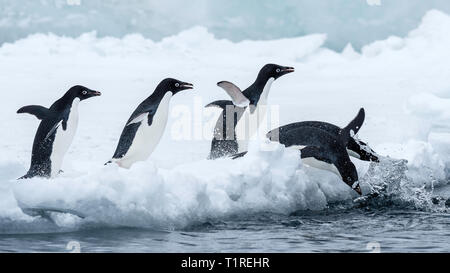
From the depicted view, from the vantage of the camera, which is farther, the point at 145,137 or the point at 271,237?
the point at 145,137

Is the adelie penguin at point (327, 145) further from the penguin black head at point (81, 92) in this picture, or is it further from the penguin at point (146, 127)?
the penguin black head at point (81, 92)

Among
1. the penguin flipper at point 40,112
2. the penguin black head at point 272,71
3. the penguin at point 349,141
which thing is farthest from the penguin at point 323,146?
the penguin flipper at point 40,112

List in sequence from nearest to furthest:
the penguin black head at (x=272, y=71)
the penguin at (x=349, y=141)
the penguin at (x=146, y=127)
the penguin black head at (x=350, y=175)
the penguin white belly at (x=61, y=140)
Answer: the penguin black head at (x=350, y=175)
the penguin white belly at (x=61, y=140)
the penguin at (x=146, y=127)
the penguin at (x=349, y=141)
the penguin black head at (x=272, y=71)

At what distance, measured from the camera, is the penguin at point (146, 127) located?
21.1ft

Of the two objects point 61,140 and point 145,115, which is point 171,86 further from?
point 61,140

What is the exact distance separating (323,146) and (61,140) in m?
2.24

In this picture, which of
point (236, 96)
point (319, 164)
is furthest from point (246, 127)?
point (319, 164)

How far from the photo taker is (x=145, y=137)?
254 inches

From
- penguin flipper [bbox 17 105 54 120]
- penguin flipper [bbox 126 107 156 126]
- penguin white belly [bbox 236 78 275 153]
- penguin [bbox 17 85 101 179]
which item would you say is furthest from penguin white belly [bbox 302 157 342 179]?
penguin flipper [bbox 17 105 54 120]

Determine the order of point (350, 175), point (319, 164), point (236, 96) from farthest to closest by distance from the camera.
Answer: point (236, 96), point (319, 164), point (350, 175)

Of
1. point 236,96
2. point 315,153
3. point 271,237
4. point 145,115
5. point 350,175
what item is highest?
point 236,96

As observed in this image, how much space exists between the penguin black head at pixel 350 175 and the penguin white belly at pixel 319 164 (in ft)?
0.33

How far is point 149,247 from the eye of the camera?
4.59 metres

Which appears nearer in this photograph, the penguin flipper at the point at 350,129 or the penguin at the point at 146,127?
the penguin at the point at 146,127
